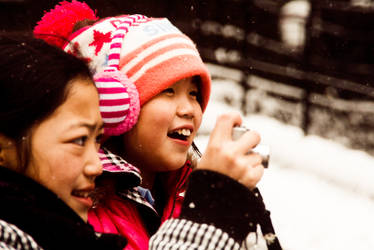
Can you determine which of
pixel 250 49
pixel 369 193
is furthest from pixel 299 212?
pixel 250 49

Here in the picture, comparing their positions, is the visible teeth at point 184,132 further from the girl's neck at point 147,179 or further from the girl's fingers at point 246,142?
the girl's fingers at point 246,142

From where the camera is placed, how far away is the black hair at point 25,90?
1287 millimetres

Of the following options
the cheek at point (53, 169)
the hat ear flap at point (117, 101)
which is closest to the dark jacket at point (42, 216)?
the cheek at point (53, 169)

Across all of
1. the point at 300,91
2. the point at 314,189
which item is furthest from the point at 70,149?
the point at 300,91

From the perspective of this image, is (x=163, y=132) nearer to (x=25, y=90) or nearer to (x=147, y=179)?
(x=147, y=179)

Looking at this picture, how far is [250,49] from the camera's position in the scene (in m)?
9.99

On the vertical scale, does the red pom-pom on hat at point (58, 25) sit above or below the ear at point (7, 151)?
below

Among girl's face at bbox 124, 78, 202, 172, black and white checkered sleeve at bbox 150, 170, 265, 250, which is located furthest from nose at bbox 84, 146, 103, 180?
girl's face at bbox 124, 78, 202, 172

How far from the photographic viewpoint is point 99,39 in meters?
1.94

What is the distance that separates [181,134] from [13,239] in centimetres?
90

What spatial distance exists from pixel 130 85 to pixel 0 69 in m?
0.59

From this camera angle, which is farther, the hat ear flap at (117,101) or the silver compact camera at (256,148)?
the hat ear flap at (117,101)

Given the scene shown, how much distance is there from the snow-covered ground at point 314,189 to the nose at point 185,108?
2.55 meters

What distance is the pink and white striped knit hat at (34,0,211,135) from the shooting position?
1853 mm
